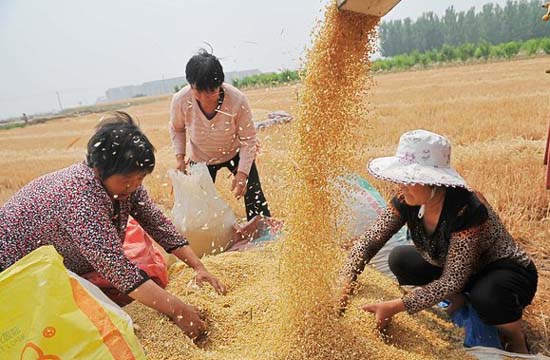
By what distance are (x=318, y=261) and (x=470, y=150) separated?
4.08 metres

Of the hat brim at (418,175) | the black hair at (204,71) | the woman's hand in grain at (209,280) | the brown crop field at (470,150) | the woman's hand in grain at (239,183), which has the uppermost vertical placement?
the black hair at (204,71)

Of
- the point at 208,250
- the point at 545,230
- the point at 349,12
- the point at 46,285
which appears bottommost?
the point at 545,230

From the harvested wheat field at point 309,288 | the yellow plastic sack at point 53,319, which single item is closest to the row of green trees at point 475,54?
the harvested wheat field at point 309,288

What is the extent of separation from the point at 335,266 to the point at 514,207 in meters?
1.91

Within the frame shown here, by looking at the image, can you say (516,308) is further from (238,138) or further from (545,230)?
(238,138)

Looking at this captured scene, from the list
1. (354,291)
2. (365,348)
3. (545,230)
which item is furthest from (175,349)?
(545,230)

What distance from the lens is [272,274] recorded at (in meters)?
2.34

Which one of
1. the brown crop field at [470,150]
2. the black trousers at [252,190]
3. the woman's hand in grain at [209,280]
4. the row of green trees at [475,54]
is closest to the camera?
the woman's hand in grain at [209,280]

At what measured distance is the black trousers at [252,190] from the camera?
10.5 feet

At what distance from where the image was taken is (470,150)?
527 cm

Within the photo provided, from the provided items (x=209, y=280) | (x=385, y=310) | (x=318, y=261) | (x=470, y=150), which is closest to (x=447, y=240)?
(x=385, y=310)

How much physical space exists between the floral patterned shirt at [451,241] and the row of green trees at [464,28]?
199ft

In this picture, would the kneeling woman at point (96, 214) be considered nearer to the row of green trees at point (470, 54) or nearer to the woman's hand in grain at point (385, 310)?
the woman's hand in grain at point (385, 310)

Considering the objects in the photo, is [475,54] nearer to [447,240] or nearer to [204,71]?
[204,71]
